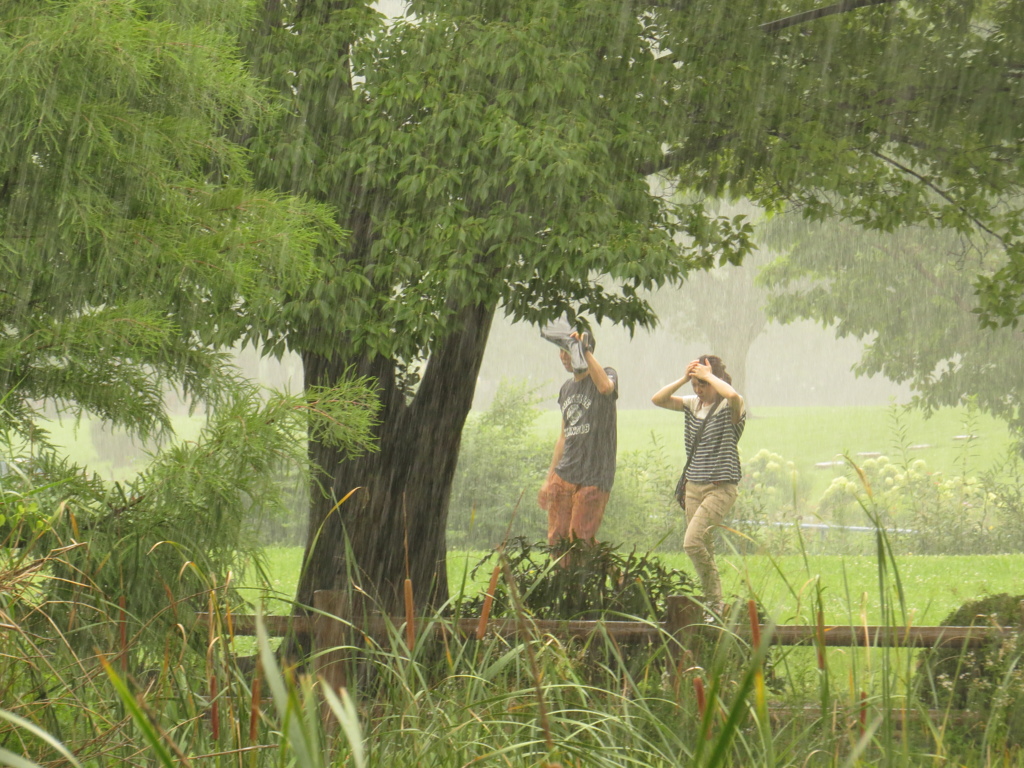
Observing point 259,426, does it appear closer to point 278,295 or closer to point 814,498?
point 278,295

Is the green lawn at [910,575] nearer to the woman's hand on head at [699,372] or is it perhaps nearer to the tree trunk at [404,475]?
the tree trunk at [404,475]

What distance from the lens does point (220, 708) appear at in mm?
2553

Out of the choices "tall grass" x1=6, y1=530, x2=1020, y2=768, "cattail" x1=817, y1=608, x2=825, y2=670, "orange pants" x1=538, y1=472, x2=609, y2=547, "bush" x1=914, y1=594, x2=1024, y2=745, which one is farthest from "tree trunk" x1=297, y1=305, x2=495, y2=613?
"cattail" x1=817, y1=608, x2=825, y2=670

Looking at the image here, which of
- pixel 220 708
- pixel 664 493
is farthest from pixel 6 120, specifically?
pixel 664 493

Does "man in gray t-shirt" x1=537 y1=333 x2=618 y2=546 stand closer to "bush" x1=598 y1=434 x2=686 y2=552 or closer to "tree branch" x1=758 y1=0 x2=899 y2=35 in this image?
"tree branch" x1=758 y1=0 x2=899 y2=35

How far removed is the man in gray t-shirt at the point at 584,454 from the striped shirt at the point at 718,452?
2.58 ft

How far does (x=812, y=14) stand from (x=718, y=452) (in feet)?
9.12

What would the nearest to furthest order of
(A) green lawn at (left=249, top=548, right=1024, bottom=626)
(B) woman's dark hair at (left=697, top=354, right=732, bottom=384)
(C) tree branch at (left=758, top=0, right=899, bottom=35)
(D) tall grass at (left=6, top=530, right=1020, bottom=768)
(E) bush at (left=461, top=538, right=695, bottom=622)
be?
(D) tall grass at (left=6, top=530, right=1020, bottom=768) < (E) bush at (left=461, top=538, right=695, bottom=622) < (C) tree branch at (left=758, top=0, right=899, bottom=35) < (B) woman's dark hair at (left=697, top=354, right=732, bottom=384) < (A) green lawn at (left=249, top=548, right=1024, bottom=626)

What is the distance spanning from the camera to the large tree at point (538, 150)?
16.9 feet

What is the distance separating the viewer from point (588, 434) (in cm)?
781

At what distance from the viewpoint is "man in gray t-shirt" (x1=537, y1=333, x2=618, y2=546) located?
7.70 m

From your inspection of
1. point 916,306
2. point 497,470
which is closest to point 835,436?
point 916,306

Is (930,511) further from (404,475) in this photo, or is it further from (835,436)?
(835,436)

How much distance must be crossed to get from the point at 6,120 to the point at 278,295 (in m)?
1.25
